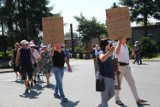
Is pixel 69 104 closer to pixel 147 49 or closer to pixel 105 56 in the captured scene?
pixel 105 56

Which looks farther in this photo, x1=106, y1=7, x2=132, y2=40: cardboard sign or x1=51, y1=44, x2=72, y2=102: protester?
x1=51, y1=44, x2=72, y2=102: protester

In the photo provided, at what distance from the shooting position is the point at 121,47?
10.5m

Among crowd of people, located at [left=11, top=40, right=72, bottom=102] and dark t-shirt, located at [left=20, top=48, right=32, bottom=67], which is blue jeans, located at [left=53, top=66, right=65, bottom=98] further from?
dark t-shirt, located at [left=20, top=48, right=32, bottom=67]

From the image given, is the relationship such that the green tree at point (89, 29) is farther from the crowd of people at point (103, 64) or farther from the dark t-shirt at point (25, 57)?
the dark t-shirt at point (25, 57)

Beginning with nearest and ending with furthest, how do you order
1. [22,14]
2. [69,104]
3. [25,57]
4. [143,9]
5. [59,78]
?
[69,104] → [59,78] → [25,57] → [22,14] → [143,9]

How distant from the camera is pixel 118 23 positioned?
382 inches

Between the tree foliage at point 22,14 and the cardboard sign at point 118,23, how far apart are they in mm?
34122

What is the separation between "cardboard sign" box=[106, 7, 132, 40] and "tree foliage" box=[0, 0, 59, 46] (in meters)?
34.1

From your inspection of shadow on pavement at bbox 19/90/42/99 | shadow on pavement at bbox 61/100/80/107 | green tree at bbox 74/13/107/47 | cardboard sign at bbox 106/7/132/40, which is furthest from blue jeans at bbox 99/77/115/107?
green tree at bbox 74/13/107/47

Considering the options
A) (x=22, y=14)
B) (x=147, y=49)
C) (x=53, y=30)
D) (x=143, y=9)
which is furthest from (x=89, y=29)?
(x=53, y=30)

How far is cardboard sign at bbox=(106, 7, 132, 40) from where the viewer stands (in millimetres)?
9648

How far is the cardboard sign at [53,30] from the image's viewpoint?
12109mm

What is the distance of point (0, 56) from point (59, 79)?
137 feet

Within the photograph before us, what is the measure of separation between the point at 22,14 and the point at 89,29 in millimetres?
24688
